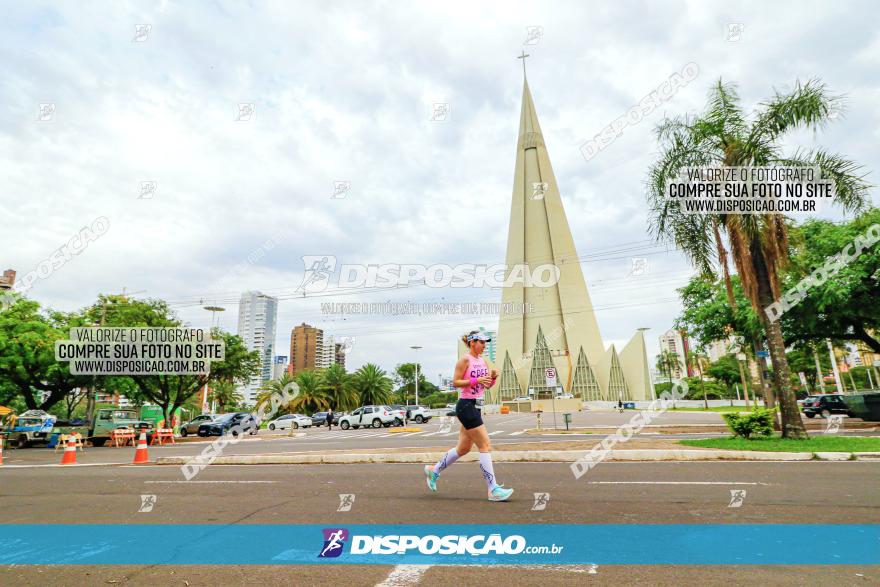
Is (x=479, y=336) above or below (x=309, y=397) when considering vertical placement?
above

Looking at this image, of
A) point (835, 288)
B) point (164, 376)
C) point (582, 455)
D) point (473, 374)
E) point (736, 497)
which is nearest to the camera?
point (736, 497)

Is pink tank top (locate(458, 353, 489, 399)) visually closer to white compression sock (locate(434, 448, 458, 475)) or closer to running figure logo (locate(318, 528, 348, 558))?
white compression sock (locate(434, 448, 458, 475))

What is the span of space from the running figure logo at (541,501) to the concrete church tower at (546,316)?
78585 mm

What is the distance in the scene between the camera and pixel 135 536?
4.92m

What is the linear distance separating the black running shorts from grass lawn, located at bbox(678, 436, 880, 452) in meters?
8.57

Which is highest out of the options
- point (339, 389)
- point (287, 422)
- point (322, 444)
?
point (339, 389)

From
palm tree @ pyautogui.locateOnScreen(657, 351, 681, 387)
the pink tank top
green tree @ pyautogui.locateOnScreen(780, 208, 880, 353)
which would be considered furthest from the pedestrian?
palm tree @ pyautogui.locateOnScreen(657, 351, 681, 387)

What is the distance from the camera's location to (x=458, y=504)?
5770mm

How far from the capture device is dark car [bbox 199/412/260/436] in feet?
109

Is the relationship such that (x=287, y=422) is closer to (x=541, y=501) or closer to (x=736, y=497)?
(x=541, y=501)

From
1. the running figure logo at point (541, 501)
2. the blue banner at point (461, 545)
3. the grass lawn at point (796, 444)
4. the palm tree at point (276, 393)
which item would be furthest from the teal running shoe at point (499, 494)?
the palm tree at point (276, 393)

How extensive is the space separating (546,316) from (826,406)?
59.5 m

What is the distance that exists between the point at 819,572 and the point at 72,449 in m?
16.2

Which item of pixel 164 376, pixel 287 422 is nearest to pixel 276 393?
pixel 287 422
